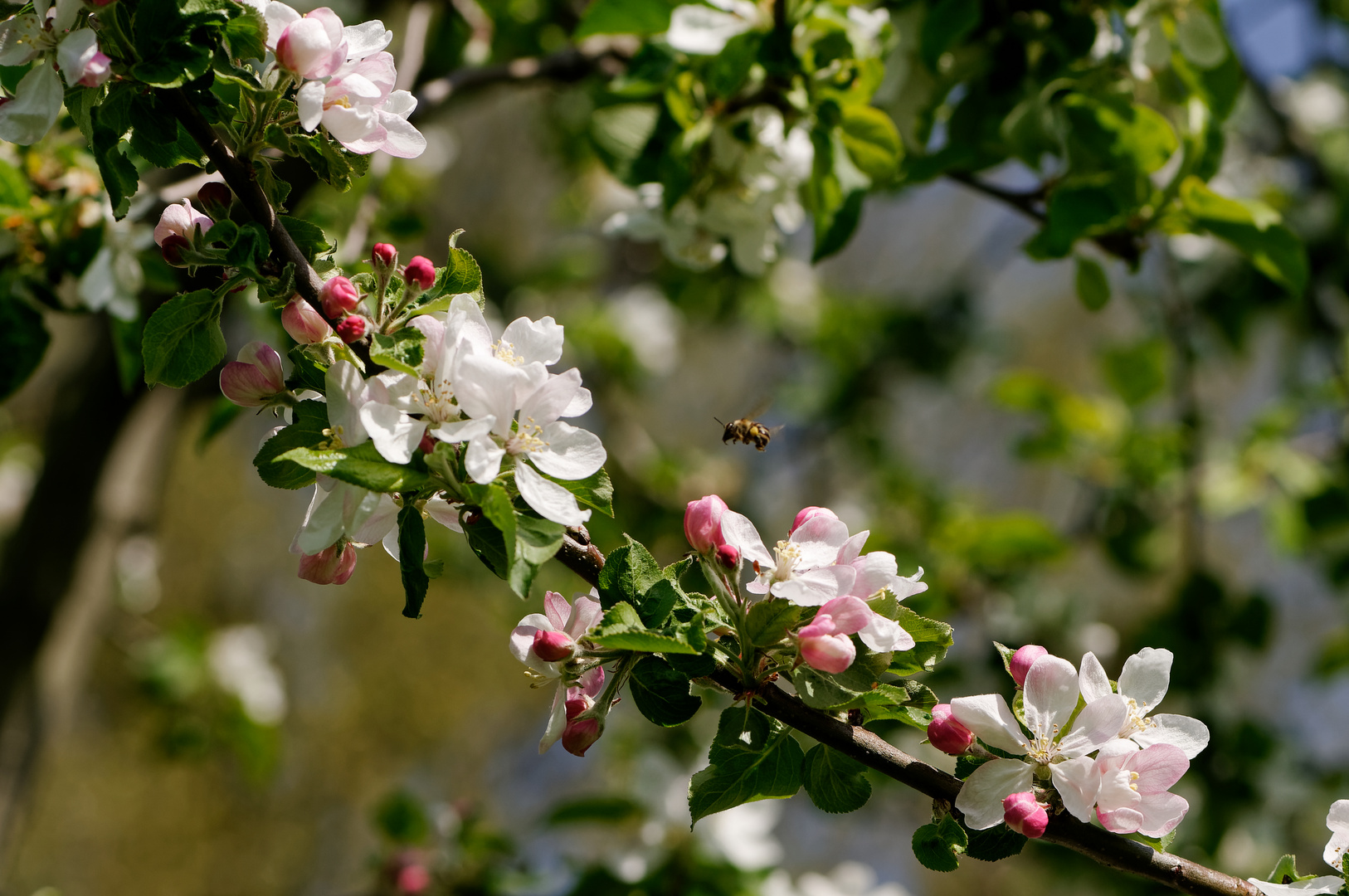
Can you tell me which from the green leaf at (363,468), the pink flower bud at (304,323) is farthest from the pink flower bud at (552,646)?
the pink flower bud at (304,323)

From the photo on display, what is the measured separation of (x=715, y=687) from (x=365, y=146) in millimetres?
431

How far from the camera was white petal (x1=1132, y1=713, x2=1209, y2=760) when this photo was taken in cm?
67

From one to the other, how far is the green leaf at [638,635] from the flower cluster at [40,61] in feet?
1.49

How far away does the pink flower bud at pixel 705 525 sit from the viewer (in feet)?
2.27

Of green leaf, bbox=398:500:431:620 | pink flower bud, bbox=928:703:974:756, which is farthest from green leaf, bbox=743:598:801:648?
green leaf, bbox=398:500:431:620

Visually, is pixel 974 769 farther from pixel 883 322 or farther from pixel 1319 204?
pixel 883 322

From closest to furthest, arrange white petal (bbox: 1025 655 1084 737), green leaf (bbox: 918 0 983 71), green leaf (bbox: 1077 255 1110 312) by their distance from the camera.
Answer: white petal (bbox: 1025 655 1084 737), green leaf (bbox: 918 0 983 71), green leaf (bbox: 1077 255 1110 312)

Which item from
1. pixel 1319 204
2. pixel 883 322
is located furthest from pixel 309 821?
pixel 1319 204

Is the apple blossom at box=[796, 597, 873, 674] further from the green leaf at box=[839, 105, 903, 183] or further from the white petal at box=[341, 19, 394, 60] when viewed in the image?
the green leaf at box=[839, 105, 903, 183]

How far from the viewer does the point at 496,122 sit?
22.7ft

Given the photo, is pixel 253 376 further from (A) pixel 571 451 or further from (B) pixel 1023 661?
(B) pixel 1023 661

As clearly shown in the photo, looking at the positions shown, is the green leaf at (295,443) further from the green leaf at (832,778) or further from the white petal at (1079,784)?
the white petal at (1079,784)

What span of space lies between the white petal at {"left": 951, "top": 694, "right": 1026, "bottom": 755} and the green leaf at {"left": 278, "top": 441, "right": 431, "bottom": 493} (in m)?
0.37

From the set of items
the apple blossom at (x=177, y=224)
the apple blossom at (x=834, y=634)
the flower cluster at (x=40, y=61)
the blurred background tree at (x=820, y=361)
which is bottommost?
the blurred background tree at (x=820, y=361)
